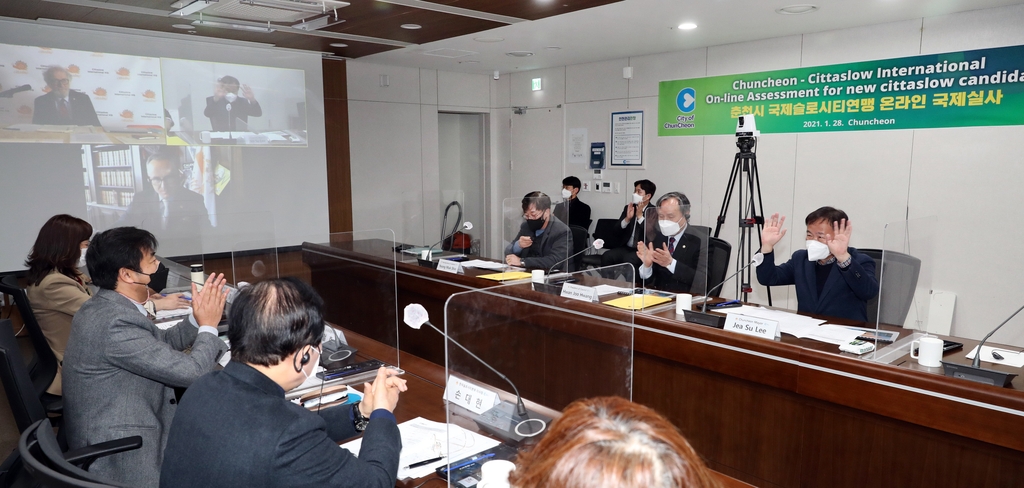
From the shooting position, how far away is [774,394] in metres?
2.34

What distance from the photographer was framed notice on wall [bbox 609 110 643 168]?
5.98m

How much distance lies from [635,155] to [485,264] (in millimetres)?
2636

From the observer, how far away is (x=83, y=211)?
4727mm

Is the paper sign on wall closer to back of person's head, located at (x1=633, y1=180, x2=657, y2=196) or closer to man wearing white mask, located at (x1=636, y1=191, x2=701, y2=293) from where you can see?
man wearing white mask, located at (x1=636, y1=191, x2=701, y2=293)

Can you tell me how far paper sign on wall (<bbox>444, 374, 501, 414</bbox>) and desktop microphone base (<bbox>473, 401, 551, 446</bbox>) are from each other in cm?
2

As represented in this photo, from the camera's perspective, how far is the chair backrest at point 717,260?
3.58 metres

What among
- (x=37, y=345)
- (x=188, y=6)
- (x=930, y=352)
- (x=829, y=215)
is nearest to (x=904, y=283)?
(x=930, y=352)

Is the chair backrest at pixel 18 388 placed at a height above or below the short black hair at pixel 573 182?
below

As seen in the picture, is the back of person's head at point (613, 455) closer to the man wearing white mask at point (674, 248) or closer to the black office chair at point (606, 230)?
the man wearing white mask at point (674, 248)

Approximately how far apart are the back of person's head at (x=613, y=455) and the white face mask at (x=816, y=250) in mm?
2543

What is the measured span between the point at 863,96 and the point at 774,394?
10.2 feet

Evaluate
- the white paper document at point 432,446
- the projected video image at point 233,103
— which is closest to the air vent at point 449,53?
the projected video image at point 233,103

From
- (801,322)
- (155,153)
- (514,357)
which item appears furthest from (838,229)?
(155,153)

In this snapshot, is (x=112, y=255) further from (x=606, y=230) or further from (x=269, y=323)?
(x=606, y=230)
